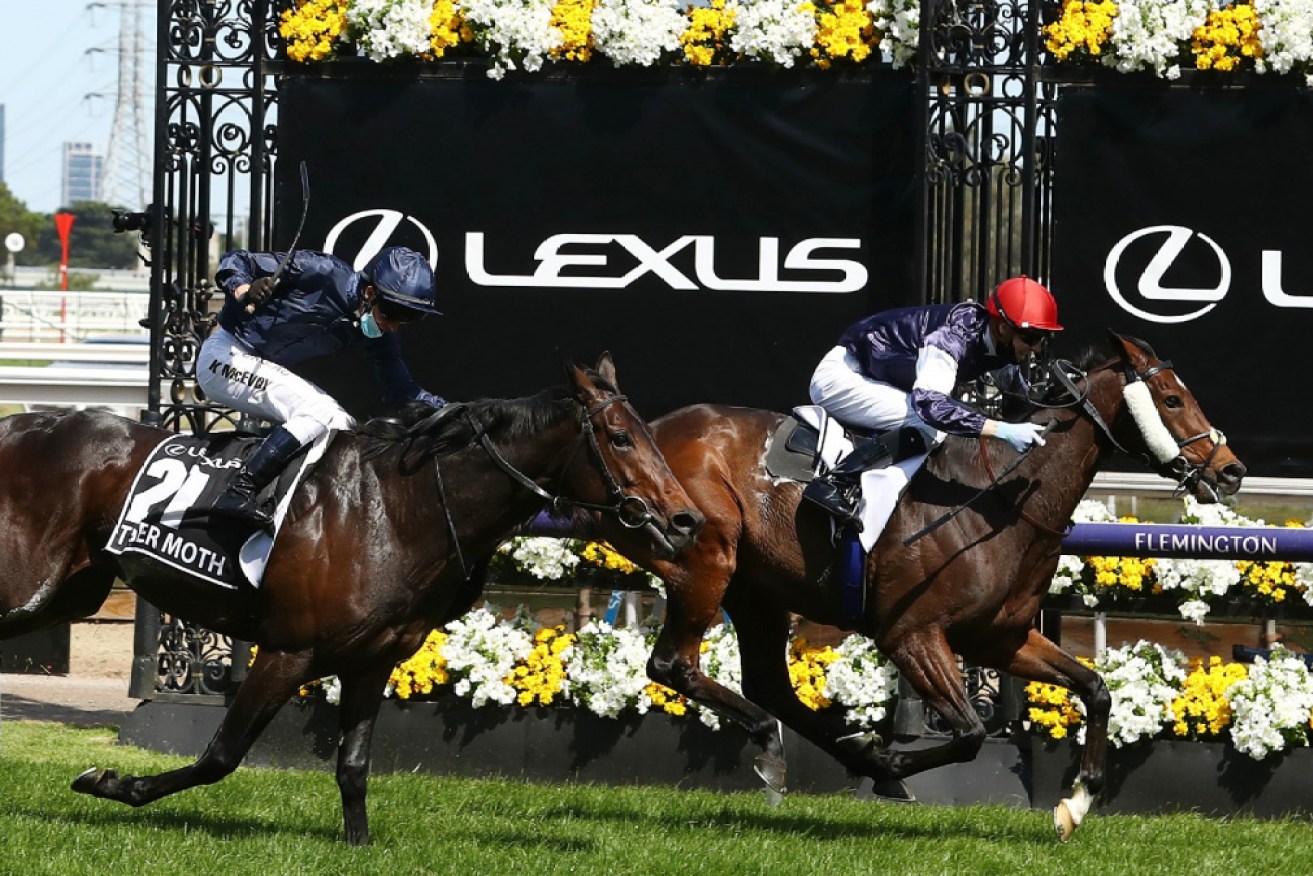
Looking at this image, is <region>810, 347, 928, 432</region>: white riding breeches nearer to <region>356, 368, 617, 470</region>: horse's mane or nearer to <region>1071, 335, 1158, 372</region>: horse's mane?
<region>1071, 335, 1158, 372</region>: horse's mane

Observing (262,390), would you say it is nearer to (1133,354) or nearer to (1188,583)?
(1133,354)

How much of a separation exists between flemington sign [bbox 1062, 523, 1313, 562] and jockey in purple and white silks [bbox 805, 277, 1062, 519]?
0.93 meters

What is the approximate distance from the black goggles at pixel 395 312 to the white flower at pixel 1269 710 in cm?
383

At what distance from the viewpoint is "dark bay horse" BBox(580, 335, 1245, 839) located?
6477 millimetres

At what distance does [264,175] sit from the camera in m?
8.55

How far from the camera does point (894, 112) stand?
8.33m

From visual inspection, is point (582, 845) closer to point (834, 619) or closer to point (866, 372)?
point (834, 619)

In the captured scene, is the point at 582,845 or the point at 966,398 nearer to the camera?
the point at 582,845

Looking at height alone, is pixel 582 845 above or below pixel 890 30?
below

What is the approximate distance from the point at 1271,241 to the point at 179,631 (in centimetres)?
524

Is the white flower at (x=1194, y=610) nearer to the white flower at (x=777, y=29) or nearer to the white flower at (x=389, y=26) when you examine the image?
the white flower at (x=777, y=29)

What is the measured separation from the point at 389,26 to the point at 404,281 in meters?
2.62

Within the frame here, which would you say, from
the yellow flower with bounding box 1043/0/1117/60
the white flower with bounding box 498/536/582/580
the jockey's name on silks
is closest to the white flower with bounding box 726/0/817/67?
the yellow flower with bounding box 1043/0/1117/60

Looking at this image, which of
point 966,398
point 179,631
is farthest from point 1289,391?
point 179,631
